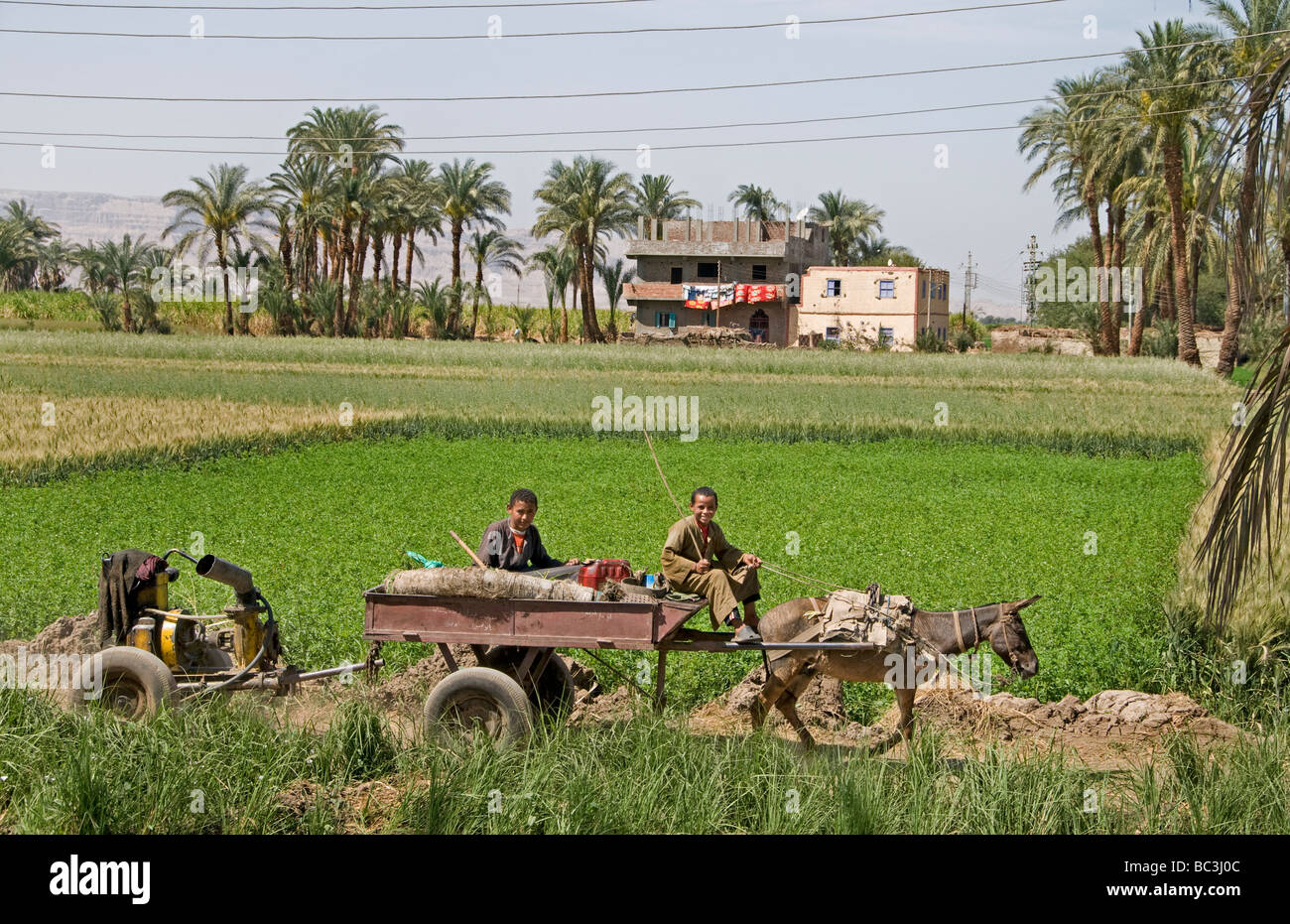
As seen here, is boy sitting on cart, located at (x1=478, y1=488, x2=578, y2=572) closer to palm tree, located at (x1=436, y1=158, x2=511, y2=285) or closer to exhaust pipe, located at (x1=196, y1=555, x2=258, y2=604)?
exhaust pipe, located at (x1=196, y1=555, x2=258, y2=604)

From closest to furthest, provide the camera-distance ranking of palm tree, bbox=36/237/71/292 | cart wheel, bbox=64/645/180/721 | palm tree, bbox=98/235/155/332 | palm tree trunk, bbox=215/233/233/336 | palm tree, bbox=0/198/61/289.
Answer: cart wheel, bbox=64/645/180/721
palm tree trunk, bbox=215/233/233/336
palm tree, bbox=98/235/155/332
palm tree, bbox=0/198/61/289
palm tree, bbox=36/237/71/292

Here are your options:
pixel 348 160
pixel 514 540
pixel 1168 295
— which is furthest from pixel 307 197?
pixel 514 540

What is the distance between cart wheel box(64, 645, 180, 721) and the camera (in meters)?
9.05

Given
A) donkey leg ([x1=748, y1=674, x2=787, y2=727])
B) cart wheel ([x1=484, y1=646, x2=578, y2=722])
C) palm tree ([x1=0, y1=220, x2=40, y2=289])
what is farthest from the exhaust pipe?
palm tree ([x1=0, y1=220, x2=40, y2=289])

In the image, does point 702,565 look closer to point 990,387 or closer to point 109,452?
point 109,452

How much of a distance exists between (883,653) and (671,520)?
39.6ft

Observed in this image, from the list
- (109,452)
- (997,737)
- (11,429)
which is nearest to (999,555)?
(997,737)

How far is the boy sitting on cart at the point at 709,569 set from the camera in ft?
31.5

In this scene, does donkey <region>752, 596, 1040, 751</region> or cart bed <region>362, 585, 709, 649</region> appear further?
donkey <region>752, 596, 1040, 751</region>

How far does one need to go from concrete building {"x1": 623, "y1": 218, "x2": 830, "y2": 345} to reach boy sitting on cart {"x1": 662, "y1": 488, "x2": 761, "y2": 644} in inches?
3030

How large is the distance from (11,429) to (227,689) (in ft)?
69.8

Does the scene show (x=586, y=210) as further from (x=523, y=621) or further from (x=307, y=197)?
(x=523, y=621)

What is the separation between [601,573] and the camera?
9633 mm

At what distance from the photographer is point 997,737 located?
9.68m
